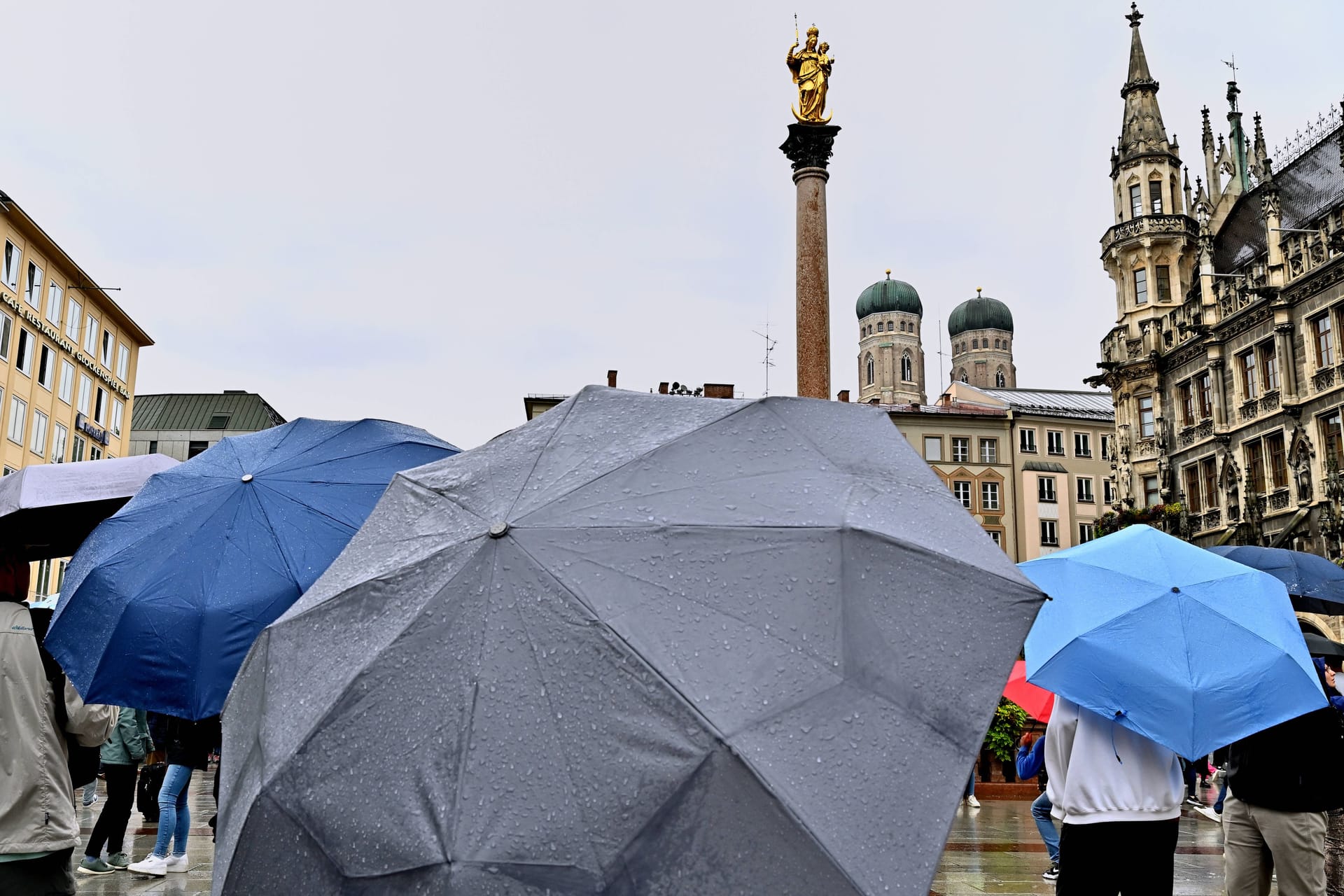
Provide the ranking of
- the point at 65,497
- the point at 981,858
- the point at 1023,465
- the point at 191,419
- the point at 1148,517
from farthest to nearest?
the point at 191,419, the point at 1023,465, the point at 1148,517, the point at 981,858, the point at 65,497

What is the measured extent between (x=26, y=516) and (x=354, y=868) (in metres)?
4.06

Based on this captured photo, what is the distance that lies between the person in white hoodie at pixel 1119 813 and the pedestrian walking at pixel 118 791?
7140 millimetres

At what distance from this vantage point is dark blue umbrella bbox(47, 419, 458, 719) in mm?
4910

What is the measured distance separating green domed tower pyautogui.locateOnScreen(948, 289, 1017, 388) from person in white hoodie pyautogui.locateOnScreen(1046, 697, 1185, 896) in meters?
131

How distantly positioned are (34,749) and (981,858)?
29.4 feet

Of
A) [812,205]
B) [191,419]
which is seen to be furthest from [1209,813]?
[191,419]

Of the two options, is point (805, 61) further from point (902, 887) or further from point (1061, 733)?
point (902, 887)

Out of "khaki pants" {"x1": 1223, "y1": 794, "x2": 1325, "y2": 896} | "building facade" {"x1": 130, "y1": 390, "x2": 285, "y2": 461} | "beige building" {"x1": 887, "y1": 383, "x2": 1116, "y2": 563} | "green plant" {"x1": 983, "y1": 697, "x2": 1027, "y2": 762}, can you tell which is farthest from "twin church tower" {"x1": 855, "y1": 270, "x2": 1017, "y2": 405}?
"khaki pants" {"x1": 1223, "y1": 794, "x2": 1325, "y2": 896}

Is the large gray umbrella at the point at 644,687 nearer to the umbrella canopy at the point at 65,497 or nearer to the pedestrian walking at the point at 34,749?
the pedestrian walking at the point at 34,749

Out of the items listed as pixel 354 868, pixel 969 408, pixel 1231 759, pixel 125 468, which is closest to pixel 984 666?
pixel 354 868

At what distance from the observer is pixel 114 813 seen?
927 cm

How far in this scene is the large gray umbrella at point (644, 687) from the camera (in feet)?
8.70

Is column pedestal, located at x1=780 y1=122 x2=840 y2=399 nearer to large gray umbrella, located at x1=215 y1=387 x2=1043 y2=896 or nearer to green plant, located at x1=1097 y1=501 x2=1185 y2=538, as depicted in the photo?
large gray umbrella, located at x1=215 y1=387 x2=1043 y2=896

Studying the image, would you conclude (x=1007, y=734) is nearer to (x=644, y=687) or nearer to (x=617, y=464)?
(x=617, y=464)
